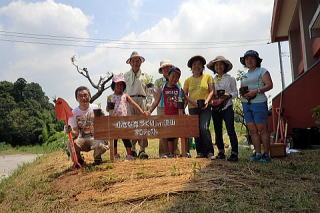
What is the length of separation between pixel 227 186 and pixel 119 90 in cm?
268

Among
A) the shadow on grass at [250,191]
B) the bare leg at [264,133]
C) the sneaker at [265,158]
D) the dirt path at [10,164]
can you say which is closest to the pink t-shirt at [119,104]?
the shadow on grass at [250,191]

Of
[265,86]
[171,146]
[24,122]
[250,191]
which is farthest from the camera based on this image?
[24,122]

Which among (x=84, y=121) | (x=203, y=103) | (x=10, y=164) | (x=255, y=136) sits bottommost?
(x=10, y=164)

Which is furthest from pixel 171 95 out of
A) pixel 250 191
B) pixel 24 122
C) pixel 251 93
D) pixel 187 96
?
pixel 24 122

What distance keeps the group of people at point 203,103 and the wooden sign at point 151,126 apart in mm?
170

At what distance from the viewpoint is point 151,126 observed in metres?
4.99

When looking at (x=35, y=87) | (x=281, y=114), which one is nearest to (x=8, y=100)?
(x=35, y=87)

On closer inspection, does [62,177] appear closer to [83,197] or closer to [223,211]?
[83,197]

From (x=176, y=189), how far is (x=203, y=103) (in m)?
1.90

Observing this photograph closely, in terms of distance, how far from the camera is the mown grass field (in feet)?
9.20

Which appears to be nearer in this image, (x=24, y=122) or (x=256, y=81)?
(x=256, y=81)

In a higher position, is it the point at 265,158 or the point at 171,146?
the point at 171,146

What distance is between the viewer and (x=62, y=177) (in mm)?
4723

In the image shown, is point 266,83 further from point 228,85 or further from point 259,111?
point 228,85
